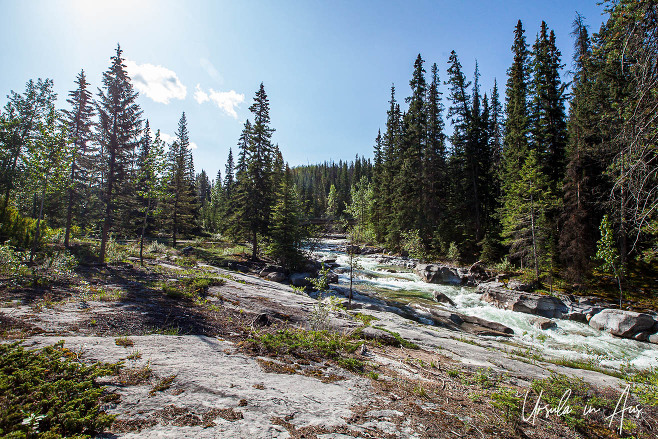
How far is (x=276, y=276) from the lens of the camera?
21.1m

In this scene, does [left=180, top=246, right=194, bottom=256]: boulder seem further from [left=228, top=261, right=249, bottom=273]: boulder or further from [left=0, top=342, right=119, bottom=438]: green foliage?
[left=0, top=342, right=119, bottom=438]: green foliage

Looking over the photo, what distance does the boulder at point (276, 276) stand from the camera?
20.9 metres

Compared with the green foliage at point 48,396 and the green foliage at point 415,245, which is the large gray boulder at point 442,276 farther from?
the green foliage at point 48,396

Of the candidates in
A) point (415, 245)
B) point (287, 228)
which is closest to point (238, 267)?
point (287, 228)

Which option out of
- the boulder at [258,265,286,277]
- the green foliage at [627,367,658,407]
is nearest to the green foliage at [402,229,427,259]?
the boulder at [258,265,286,277]

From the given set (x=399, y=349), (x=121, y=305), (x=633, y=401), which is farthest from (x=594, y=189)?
(x=121, y=305)

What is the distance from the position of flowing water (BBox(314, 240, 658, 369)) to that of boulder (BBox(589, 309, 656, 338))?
0.37 meters

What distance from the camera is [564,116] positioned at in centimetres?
2584

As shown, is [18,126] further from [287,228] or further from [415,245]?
[415,245]

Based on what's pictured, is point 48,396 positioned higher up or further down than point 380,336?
higher up

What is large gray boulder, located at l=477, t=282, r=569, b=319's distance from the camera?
1537 centimetres

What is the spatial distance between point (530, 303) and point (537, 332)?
3065 millimetres

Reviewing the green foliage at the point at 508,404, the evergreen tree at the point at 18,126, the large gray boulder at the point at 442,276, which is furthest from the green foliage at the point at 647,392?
the evergreen tree at the point at 18,126

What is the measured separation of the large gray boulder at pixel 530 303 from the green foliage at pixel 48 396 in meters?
19.1
